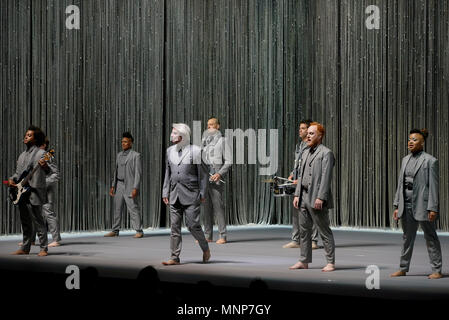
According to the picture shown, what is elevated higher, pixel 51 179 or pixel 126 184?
pixel 51 179

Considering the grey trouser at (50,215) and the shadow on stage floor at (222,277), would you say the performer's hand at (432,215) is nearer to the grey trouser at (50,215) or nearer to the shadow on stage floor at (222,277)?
the shadow on stage floor at (222,277)

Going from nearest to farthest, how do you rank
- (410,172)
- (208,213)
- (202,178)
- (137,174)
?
1. (410,172)
2. (202,178)
3. (208,213)
4. (137,174)

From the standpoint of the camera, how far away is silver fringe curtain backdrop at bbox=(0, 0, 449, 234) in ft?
36.2

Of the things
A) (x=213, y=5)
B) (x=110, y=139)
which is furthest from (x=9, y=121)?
(x=213, y=5)

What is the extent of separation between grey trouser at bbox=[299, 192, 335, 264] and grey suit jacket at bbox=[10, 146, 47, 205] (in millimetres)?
2630

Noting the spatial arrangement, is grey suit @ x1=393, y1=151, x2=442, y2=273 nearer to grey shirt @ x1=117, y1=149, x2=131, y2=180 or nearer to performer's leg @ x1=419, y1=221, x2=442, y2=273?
performer's leg @ x1=419, y1=221, x2=442, y2=273

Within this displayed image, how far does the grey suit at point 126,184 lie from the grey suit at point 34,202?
233 cm

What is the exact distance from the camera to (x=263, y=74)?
12.9 metres

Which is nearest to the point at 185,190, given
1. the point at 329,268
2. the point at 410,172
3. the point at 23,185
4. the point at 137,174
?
the point at 329,268

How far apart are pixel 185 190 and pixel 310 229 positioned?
1.19 m

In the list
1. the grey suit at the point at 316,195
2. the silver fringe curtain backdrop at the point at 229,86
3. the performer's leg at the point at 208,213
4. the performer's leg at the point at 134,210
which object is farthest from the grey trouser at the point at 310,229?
the silver fringe curtain backdrop at the point at 229,86

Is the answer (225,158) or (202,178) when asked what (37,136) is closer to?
(202,178)

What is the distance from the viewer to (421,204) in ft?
22.6

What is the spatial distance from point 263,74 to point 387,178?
2525 millimetres
